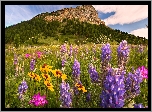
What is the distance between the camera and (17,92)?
4258 millimetres

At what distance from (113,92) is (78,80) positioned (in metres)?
0.85

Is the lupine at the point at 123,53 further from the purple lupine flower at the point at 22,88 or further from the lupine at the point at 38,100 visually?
the purple lupine flower at the point at 22,88

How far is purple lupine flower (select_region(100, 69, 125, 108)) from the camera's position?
11.1ft

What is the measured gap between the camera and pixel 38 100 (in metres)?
4.02

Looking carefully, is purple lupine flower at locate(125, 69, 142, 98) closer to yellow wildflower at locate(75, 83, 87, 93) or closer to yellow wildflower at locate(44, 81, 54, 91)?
yellow wildflower at locate(75, 83, 87, 93)

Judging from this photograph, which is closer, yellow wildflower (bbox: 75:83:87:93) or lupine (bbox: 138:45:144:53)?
yellow wildflower (bbox: 75:83:87:93)

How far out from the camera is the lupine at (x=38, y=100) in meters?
3.98

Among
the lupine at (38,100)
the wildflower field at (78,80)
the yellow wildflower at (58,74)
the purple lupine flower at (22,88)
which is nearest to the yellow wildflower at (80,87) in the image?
the wildflower field at (78,80)

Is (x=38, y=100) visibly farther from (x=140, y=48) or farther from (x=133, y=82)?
(x=140, y=48)

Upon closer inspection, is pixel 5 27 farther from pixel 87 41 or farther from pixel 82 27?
pixel 82 27

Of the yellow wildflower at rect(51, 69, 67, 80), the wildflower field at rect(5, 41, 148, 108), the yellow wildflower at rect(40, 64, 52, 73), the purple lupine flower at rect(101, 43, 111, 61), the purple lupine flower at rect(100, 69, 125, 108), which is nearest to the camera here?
the purple lupine flower at rect(100, 69, 125, 108)

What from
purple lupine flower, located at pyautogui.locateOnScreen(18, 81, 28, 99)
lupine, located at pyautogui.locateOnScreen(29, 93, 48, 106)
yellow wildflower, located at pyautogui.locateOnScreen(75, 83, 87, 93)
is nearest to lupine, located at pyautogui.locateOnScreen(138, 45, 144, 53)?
yellow wildflower, located at pyautogui.locateOnScreen(75, 83, 87, 93)
